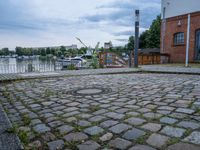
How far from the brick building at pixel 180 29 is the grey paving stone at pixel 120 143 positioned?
14.6m

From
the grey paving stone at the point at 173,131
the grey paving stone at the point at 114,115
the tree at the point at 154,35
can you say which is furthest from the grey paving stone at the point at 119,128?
the tree at the point at 154,35

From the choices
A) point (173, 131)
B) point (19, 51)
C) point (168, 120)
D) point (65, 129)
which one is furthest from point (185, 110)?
point (19, 51)

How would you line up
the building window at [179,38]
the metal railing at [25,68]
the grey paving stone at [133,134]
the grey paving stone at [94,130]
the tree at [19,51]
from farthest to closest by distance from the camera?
the tree at [19,51] < the building window at [179,38] < the metal railing at [25,68] < the grey paving stone at [94,130] < the grey paving stone at [133,134]

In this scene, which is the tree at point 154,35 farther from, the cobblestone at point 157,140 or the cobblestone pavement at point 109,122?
the cobblestone at point 157,140

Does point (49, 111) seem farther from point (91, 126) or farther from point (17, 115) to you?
point (91, 126)

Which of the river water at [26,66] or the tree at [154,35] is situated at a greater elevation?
the tree at [154,35]

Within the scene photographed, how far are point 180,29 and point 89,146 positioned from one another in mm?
17172

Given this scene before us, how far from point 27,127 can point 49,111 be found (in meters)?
0.68

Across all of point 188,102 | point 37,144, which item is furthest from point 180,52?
point 37,144

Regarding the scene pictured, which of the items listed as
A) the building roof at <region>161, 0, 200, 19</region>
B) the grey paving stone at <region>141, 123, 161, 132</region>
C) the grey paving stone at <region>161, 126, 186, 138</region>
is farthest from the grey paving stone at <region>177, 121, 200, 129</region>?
the building roof at <region>161, 0, 200, 19</region>

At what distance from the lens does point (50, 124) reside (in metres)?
2.62

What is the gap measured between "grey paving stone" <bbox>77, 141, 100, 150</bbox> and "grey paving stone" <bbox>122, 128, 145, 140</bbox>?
359mm

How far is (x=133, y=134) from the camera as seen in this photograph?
219cm

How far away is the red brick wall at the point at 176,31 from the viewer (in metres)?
15.6
